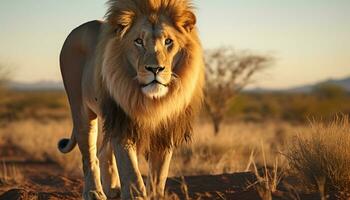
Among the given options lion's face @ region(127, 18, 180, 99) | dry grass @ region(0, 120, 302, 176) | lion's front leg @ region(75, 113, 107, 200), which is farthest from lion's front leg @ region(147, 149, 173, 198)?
dry grass @ region(0, 120, 302, 176)

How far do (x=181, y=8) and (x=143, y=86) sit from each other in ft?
2.57

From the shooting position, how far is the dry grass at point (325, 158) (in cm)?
530

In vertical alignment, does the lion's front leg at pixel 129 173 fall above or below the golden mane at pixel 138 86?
below

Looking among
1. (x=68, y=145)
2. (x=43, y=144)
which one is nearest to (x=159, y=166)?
(x=68, y=145)

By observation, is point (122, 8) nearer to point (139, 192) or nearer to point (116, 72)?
point (116, 72)

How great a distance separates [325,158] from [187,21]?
1.71 metres

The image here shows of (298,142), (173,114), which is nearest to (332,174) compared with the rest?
(298,142)

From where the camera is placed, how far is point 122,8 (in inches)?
195

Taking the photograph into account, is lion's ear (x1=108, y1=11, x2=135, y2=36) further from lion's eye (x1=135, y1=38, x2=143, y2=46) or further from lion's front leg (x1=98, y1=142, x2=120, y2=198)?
lion's front leg (x1=98, y1=142, x2=120, y2=198)

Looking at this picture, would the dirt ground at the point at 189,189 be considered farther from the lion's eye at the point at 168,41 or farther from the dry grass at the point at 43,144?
the dry grass at the point at 43,144

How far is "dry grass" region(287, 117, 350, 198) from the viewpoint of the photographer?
17.4ft

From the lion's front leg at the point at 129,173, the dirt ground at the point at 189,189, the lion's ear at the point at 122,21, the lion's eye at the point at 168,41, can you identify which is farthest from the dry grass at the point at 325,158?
the lion's ear at the point at 122,21

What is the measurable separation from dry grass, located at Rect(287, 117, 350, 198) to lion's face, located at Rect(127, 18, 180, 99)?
157 cm

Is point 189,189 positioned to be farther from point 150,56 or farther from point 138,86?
point 150,56
